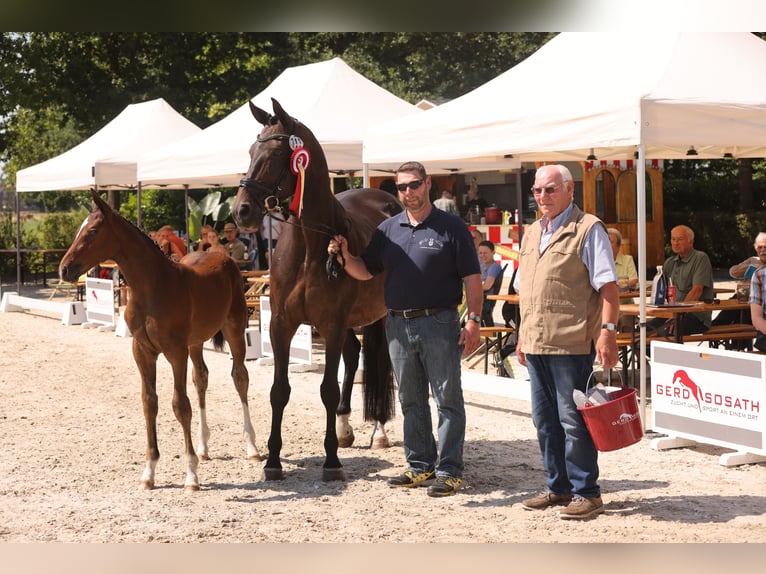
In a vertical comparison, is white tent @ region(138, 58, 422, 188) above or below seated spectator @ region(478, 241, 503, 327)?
above

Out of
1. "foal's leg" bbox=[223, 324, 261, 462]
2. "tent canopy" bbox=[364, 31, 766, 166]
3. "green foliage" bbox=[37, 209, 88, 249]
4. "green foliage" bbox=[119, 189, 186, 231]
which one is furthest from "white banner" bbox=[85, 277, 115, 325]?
"green foliage" bbox=[37, 209, 88, 249]

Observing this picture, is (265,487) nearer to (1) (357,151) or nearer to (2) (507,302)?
(2) (507,302)

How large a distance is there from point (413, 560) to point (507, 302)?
5983 millimetres

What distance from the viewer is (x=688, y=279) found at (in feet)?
32.1

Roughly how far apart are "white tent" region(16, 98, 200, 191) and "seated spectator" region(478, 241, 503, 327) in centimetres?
763

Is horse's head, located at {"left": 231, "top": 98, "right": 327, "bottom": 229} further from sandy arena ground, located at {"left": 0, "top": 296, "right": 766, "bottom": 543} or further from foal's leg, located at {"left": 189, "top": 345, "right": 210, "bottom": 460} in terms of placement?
sandy arena ground, located at {"left": 0, "top": 296, "right": 766, "bottom": 543}

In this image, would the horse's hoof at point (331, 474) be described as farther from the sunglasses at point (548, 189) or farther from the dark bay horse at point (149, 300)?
the sunglasses at point (548, 189)

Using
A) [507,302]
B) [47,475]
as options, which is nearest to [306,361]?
[507,302]

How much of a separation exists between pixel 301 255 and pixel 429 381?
126cm

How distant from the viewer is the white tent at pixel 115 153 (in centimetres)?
1766

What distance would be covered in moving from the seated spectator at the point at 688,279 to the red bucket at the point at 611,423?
4.04 meters

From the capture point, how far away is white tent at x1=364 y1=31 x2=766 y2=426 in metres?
7.88

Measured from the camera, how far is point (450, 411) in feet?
21.0

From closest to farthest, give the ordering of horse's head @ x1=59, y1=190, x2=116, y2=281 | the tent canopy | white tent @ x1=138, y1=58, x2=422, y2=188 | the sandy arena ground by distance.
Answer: the sandy arena ground, horse's head @ x1=59, y1=190, x2=116, y2=281, the tent canopy, white tent @ x1=138, y1=58, x2=422, y2=188
